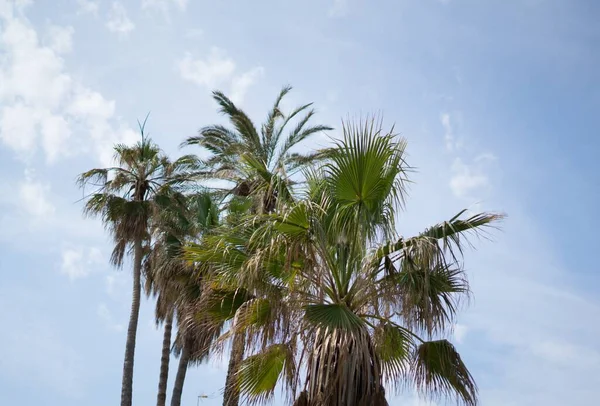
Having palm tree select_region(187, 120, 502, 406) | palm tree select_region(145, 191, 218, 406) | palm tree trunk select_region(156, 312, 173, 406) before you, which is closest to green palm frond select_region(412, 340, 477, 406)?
palm tree select_region(187, 120, 502, 406)

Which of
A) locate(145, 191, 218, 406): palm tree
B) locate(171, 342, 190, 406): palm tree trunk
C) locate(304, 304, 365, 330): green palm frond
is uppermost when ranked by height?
locate(145, 191, 218, 406): palm tree

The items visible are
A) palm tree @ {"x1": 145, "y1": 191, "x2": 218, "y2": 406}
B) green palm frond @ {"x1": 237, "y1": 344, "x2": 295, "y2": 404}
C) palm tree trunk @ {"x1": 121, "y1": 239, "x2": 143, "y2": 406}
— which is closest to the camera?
green palm frond @ {"x1": 237, "y1": 344, "x2": 295, "y2": 404}

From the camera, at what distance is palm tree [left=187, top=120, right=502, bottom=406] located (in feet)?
37.1

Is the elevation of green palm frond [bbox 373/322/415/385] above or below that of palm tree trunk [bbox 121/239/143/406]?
below

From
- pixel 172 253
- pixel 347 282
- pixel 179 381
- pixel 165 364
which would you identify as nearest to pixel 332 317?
pixel 347 282

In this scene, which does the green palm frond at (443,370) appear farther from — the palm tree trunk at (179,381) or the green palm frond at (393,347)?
the palm tree trunk at (179,381)

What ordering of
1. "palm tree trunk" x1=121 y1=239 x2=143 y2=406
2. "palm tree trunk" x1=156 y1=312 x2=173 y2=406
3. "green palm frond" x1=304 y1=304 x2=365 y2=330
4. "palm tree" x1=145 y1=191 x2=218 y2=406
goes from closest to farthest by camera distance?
"green palm frond" x1=304 y1=304 x2=365 y2=330 < "palm tree" x1=145 y1=191 x2=218 y2=406 < "palm tree trunk" x1=121 y1=239 x2=143 y2=406 < "palm tree trunk" x1=156 y1=312 x2=173 y2=406

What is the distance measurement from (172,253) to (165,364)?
6.65 m

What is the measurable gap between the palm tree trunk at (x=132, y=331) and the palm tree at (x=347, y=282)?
44.3ft

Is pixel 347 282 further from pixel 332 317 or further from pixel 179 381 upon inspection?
pixel 179 381

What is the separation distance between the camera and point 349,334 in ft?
36.2

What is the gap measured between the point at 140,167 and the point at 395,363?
53.3 feet

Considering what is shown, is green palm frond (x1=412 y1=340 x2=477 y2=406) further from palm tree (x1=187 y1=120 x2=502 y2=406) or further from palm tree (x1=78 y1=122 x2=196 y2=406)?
palm tree (x1=78 y1=122 x2=196 y2=406)

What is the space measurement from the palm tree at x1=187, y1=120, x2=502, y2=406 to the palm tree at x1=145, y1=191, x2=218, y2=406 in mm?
5576
